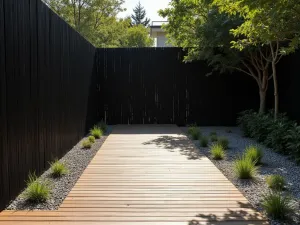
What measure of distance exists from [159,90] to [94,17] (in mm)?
8604

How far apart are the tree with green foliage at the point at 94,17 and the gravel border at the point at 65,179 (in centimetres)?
1107

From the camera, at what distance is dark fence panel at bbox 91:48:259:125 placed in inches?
377

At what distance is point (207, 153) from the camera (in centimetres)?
556

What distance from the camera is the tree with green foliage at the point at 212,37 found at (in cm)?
743

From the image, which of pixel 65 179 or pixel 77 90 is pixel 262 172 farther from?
pixel 77 90

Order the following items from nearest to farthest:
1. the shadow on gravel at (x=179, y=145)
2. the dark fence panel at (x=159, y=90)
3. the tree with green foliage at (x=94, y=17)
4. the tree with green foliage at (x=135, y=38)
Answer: the shadow on gravel at (x=179, y=145)
the dark fence panel at (x=159, y=90)
the tree with green foliage at (x=94, y=17)
the tree with green foliage at (x=135, y=38)

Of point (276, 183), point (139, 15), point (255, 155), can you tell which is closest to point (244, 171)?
point (276, 183)

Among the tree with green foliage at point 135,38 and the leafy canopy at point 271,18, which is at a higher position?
the tree with green foliage at point 135,38

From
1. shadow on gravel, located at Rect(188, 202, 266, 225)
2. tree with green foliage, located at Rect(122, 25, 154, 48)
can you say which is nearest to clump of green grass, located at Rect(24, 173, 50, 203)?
shadow on gravel, located at Rect(188, 202, 266, 225)

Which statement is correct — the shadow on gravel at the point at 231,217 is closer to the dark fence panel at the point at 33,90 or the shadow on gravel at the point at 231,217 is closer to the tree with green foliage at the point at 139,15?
the dark fence panel at the point at 33,90

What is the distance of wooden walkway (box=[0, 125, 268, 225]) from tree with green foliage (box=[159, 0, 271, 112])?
3262 mm

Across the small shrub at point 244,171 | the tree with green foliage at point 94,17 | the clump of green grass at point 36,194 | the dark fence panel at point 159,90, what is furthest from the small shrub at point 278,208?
the tree with green foliage at point 94,17

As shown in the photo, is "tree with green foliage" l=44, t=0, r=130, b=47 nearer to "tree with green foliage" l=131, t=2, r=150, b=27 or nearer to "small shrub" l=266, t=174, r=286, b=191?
"small shrub" l=266, t=174, r=286, b=191

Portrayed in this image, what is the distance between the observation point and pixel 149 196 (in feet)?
11.0
